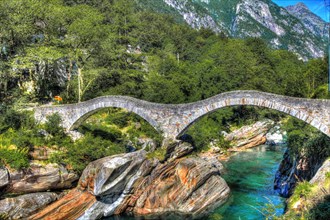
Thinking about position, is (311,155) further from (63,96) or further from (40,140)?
(63,96)

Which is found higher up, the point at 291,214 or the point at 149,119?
the point at 149,119

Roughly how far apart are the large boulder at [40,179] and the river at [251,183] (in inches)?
350

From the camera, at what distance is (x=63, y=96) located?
32562mm

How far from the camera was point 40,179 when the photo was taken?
1731 cm

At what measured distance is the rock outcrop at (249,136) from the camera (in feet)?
106

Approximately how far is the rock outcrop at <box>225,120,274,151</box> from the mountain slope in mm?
82381

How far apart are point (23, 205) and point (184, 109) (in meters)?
11.6

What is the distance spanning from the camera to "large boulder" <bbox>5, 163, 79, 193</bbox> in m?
16.5

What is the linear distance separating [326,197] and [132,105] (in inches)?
597

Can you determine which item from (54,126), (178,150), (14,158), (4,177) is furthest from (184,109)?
(4,177)

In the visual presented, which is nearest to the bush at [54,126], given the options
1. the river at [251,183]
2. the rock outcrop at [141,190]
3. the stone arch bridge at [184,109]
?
the stone arch bridge at [184,109]

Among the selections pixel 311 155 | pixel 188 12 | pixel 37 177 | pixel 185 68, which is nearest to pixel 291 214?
pixel 311 155

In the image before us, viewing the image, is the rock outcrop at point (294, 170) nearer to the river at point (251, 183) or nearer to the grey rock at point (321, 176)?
the river at point (251, 183)

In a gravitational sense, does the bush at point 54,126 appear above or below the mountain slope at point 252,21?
below
